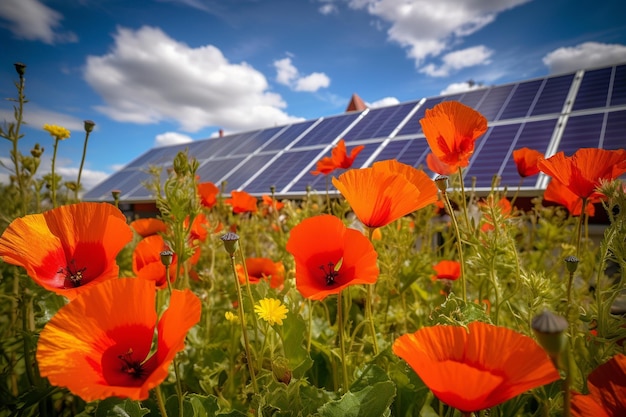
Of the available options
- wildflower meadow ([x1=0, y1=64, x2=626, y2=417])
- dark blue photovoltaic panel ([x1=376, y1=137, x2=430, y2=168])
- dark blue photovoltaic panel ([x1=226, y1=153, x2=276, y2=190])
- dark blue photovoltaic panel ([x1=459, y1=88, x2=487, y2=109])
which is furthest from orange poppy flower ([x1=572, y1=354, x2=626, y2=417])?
dark blue photovoltaic panel ([x1=459, y1=88, x2=487, y2=109])

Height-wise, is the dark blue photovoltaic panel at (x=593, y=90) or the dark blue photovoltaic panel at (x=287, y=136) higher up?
the dark blue photovoltaic panel at (x=287, y=136)

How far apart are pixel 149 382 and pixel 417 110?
25.9 feet

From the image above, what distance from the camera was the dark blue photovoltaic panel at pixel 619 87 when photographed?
5.13m

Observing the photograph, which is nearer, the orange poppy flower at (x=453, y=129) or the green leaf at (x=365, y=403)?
the green leaf at (x=365, y=403)

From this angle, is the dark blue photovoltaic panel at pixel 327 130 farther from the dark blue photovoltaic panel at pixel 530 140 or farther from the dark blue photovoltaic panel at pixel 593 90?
the dark blue photovoltaic panel at pixel 593 90

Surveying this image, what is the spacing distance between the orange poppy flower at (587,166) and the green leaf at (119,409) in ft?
2.67

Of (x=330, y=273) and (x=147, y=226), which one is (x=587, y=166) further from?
(x=147, y=226)

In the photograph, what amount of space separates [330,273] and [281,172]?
18.2 feet

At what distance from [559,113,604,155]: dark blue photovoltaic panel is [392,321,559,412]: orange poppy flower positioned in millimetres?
4702

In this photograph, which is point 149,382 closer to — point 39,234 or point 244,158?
point 39,234

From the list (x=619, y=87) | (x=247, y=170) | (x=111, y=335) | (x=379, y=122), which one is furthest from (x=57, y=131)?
(x=619, y=87)

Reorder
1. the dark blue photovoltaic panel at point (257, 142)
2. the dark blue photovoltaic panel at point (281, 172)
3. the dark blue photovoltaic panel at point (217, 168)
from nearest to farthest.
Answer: the dark blue photovoltaic panel at point (281, 172) → the dark blue photovoltaic panel at point (217, 168) → the dark blue photovoltaic panel at point (257, 142)

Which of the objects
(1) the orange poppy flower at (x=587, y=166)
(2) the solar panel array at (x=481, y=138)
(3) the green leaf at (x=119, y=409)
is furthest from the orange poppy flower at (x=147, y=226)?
(2) the solar panel array at (x=481, y=138)

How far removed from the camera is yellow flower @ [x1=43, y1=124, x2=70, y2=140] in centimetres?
104
